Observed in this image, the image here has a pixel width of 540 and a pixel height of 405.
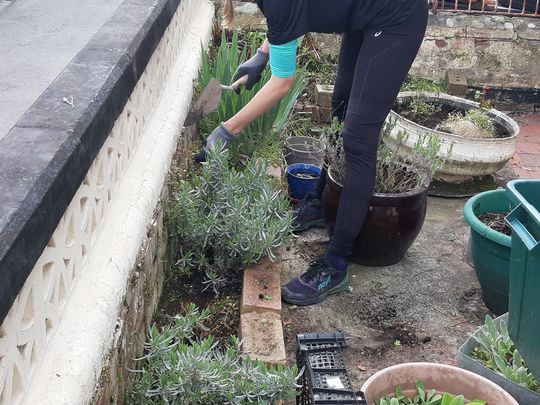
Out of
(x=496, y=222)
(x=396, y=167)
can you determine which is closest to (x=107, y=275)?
(x=396, y=167)

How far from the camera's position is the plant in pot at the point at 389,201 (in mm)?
3547

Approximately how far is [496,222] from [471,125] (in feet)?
3.95

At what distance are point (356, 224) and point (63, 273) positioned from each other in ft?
6.07

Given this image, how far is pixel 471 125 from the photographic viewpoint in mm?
4574

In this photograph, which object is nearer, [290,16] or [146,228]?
[146,228]

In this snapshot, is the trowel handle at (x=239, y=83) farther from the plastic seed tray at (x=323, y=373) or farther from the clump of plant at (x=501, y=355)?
the clump of plant at (x=501, y=355)

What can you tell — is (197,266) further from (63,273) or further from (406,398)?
(63,273)

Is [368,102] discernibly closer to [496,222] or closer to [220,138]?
[220,138]

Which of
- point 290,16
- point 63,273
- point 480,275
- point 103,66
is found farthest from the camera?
point 480,275

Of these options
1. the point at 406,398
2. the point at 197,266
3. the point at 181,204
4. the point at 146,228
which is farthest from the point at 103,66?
the point at 406,398

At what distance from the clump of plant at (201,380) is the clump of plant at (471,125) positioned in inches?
107

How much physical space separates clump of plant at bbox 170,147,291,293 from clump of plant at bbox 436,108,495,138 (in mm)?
1801

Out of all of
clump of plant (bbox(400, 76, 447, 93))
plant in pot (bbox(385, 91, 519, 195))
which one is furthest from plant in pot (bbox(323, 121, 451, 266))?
clump of plant (bbox(400, 76, 447, 93))

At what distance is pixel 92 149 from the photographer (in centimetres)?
187
